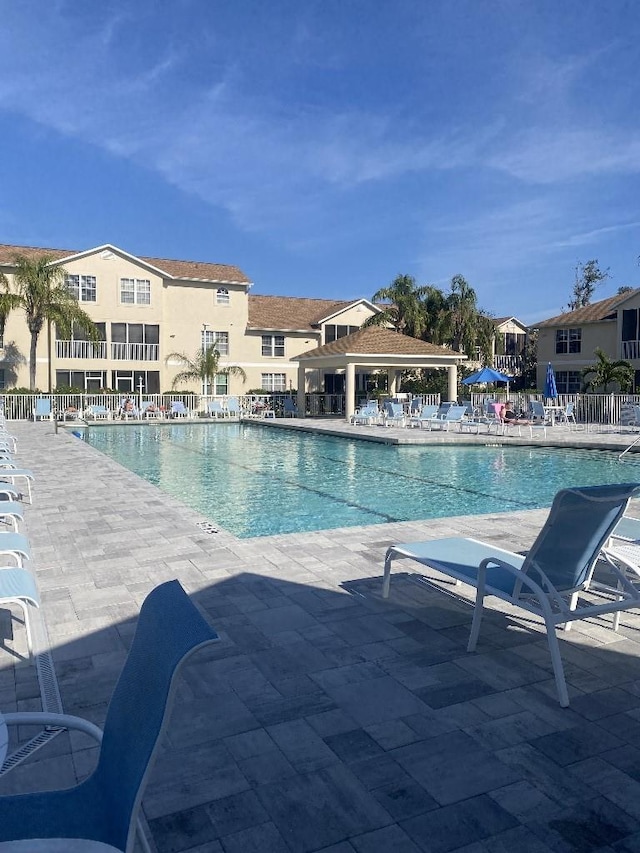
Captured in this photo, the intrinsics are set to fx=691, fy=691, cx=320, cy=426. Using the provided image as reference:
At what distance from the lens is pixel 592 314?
1500 inches

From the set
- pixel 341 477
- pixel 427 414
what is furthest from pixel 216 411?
pixel 341 477

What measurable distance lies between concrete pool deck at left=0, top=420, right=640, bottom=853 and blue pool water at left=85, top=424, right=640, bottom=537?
390 cm

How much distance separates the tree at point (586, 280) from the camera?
63969mm

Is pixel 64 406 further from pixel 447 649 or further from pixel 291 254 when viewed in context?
pixel 447 649

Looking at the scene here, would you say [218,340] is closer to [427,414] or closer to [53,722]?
[427,414]

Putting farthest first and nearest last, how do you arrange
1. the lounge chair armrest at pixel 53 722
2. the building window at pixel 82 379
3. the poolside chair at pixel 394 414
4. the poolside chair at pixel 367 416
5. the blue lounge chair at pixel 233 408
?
the building window at pixel 82 379 → the blue lounge chair at pixel 233 408 → the poolside chair at pixel 367 416 → the poolside chair at pixel 394 414 → the lounge chair armrest at pixel 53 722

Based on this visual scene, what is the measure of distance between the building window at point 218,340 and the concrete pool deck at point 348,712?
32.9m

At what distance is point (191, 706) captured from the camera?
3469 mm

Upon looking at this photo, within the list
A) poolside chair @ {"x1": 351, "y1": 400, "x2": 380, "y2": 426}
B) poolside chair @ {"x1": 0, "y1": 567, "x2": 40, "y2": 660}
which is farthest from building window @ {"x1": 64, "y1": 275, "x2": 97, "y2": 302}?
poolside chair @ {"x1": 0, "y1": 567, "x2": 40, "y2": 660}

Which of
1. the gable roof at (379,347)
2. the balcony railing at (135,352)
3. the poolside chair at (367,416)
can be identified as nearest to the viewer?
the poolside chair at (367,416)

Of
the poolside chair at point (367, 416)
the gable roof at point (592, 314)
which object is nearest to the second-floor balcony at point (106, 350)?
the poolside chair at point (367, 416)

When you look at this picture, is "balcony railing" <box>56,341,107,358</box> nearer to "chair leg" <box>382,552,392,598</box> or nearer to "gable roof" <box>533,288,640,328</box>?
"gable roof" <box>533,288,640,328</box>

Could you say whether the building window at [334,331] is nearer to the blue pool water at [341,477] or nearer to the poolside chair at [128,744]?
the blue pool water at [341,477]

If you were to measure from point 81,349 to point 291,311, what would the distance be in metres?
13.4
